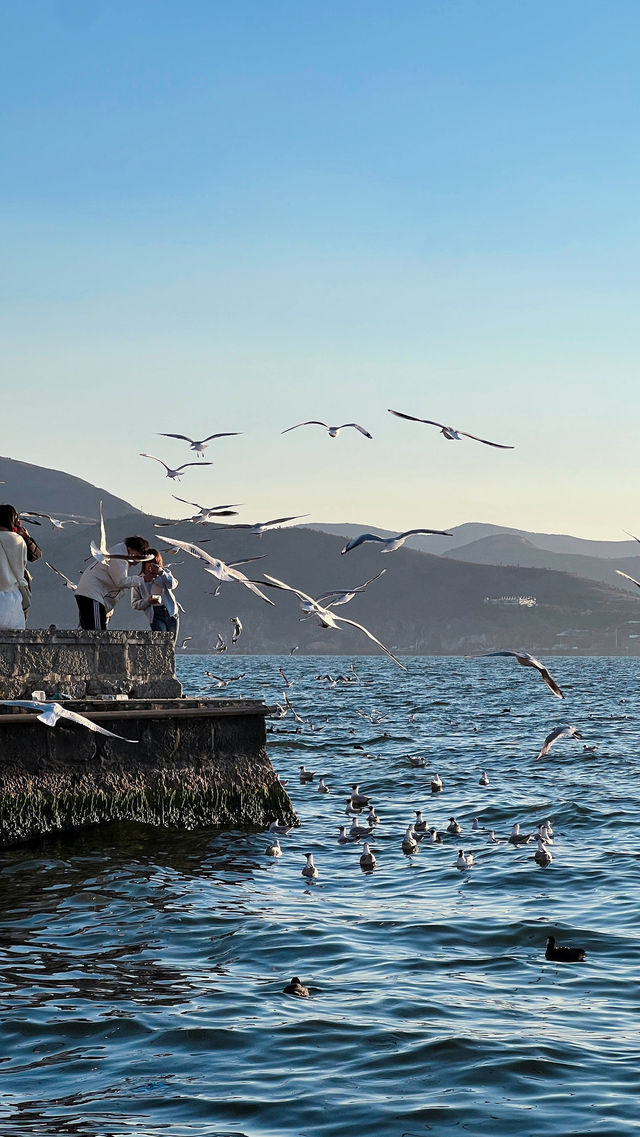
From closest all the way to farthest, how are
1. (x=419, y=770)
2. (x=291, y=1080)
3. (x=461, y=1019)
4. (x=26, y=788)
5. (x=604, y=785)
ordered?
(x=291, y=1080), (x=461, y=1019), (x=26, y=788), (x=604, y=785), (x=419, y=770)

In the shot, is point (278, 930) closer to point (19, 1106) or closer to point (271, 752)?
point (19, 1106)

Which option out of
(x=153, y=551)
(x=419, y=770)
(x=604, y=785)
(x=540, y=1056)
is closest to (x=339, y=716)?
(x=419, y=770)

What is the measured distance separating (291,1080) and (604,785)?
13556mm

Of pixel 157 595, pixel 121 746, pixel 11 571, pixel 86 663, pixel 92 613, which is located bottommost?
pixel 121 746

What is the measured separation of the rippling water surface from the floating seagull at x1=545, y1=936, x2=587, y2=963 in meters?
0.09

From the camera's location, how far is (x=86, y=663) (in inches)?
484

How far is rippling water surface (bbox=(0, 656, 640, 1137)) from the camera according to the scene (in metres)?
5.65

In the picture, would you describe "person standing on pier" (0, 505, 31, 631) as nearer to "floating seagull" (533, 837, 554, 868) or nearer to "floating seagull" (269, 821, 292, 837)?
"floating seagull" (269, 821, 292, 837)

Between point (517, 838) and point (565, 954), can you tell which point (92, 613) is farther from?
point (565, 954)

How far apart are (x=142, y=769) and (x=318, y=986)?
4934 mm

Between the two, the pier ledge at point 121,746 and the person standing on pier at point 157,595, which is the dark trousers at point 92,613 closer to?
the person standing on pier at point 157,595

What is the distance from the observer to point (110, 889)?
33.6 ft

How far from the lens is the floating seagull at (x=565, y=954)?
833 cm

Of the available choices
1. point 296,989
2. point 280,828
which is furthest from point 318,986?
point 280,828
